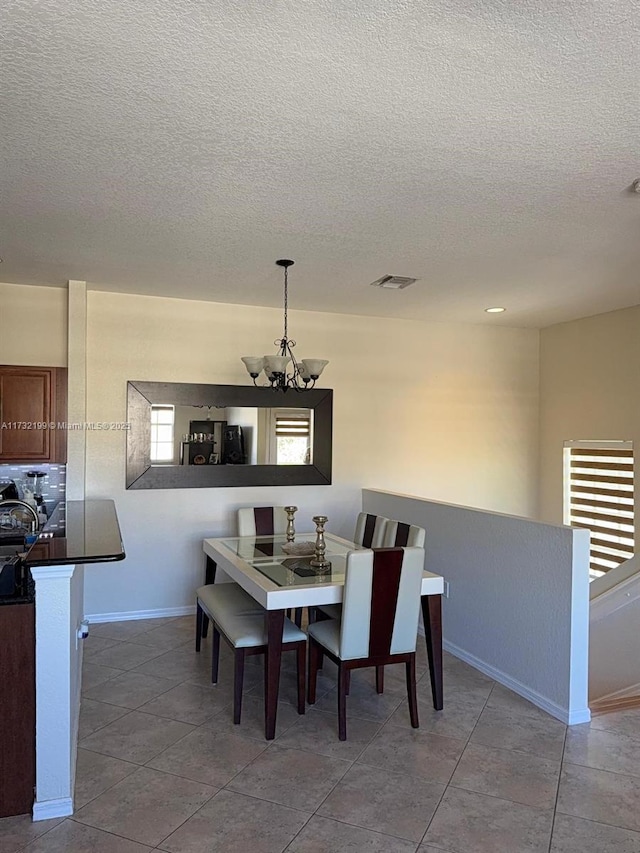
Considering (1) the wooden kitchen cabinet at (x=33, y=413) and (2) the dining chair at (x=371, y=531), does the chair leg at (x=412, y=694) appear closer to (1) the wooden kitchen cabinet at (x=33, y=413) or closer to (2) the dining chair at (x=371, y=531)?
(2) the dining chair at (x=371, y=531)

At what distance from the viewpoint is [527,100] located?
6.69 ft

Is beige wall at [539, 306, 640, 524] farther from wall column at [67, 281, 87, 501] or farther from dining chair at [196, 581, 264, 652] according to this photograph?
wall column at [67, 281, 87, 501]

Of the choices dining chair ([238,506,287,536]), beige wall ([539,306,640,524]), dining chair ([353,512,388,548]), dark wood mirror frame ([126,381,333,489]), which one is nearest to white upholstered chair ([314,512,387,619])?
dining chair ([353,512,388,548])

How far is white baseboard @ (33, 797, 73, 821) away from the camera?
233cm

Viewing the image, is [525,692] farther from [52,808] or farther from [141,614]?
[141,614]

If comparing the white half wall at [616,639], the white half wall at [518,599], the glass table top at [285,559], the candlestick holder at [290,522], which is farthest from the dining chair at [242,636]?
the white half wall at [616,639]

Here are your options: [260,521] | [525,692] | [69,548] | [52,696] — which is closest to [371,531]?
[260,521]

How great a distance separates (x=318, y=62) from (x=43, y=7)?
30.2 inches

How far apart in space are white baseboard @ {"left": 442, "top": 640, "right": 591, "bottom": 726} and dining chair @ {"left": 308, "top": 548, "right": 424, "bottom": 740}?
2.26ft

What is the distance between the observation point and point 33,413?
4.41 metres

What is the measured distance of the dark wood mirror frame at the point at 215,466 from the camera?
4.84 m

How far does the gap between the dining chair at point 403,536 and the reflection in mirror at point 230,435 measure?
5.01ft

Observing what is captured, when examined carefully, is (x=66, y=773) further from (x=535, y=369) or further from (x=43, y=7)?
(x=535, y=369)

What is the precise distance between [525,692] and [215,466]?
285 cm
